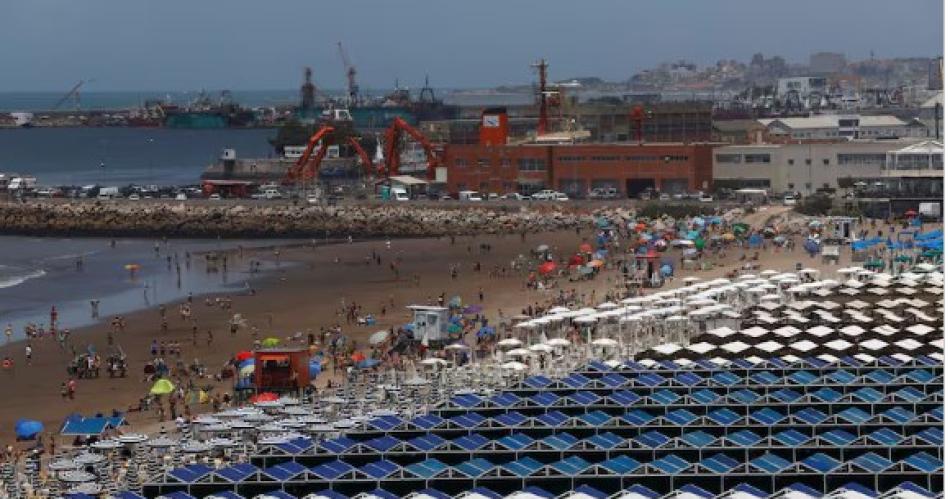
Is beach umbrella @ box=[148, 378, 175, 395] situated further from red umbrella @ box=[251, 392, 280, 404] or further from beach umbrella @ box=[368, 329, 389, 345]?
beach umbrella @ box=[368, 329, 389, 345]

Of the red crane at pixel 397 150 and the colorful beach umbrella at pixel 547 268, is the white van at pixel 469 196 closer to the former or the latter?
the red crane at pixel 397 150

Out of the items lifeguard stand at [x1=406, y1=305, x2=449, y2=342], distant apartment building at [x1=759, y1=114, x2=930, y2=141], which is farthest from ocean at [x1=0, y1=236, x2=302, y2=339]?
distant apartment building at [x1=759, y1=114, x2=930, y2=141]

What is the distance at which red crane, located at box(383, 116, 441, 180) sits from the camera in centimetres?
7988

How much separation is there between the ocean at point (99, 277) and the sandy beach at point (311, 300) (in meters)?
1.24

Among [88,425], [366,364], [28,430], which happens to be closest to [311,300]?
[366,364]

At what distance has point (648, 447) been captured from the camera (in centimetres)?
2152

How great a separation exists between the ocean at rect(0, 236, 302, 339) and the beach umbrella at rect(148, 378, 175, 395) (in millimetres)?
10797

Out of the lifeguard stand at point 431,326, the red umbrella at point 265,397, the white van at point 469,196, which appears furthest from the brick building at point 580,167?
the red umbrella at point 265,397

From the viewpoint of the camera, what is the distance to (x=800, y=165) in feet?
231

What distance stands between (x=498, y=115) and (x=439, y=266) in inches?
915

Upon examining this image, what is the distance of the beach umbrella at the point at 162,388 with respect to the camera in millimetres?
31017

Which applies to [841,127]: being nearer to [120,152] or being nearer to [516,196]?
[516,196]

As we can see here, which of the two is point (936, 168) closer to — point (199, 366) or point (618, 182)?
point (618, 182)

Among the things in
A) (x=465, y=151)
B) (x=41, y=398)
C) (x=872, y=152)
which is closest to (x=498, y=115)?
(x=465, y=151)
